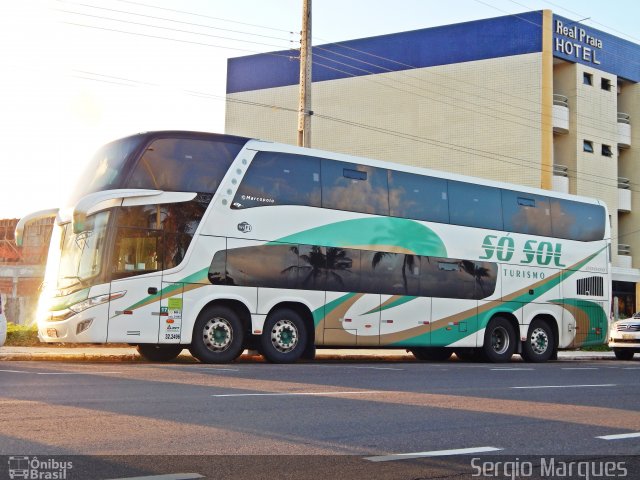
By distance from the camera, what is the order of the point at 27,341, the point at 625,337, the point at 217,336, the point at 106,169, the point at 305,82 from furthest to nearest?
1. the point at 625,337
2. the point at 305,82
3. the point at 27,341
4. the point at 217,336
5. the point at 106,169

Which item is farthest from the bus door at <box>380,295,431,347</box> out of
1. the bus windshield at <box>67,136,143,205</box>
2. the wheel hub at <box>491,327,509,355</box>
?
the bus windshield at <box>67,136,143,205</box>

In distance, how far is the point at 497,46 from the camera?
49.2 meters

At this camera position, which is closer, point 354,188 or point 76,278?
point 76,278

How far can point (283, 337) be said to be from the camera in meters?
19.2

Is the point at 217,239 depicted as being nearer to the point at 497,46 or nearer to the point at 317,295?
the point at 317,295

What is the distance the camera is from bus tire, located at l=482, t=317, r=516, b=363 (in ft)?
77.4

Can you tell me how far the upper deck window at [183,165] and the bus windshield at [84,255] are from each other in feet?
3.17

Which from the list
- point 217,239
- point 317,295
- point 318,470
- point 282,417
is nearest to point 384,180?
point 317,295

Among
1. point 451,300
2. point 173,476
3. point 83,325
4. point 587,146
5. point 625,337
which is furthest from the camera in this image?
point 587,146

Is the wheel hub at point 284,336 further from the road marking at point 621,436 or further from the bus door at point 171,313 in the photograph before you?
the road marking at point 621,436

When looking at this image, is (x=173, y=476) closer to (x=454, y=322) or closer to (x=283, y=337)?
(x=283, y=337)

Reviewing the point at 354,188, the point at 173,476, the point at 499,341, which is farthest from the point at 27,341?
the point at 173,476

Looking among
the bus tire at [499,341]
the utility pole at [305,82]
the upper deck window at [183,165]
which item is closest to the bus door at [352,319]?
the upper deck window at [183,165]

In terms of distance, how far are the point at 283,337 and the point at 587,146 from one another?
115 ft
